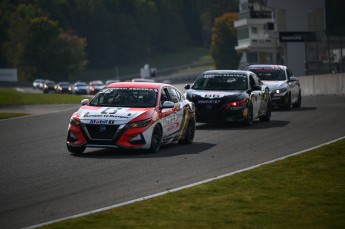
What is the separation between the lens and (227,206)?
11422 millimetres

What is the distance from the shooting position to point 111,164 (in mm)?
16406

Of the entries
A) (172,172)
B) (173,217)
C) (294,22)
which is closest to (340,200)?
(173,217)

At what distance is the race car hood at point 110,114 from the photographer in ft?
58.5

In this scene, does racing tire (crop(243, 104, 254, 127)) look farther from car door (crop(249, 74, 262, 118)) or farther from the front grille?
the front grille

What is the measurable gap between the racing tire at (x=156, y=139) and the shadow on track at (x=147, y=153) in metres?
0.11

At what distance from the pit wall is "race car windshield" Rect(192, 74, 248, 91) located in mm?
23911

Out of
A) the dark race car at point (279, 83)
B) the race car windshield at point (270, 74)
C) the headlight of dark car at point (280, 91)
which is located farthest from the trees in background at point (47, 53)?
the headlight of dark car at point (280, 91)

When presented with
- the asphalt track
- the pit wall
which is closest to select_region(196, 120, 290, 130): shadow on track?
the asphalt track

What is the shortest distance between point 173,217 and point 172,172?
4.54m

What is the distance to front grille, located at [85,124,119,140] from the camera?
58.4 ft

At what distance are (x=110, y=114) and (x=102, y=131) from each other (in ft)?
1.27

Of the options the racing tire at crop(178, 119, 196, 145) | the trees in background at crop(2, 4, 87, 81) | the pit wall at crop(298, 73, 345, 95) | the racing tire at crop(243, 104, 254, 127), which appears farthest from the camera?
the trees in background at crop(2, 4, 87, 81)

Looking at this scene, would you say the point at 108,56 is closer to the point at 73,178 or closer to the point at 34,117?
the point at 34,117

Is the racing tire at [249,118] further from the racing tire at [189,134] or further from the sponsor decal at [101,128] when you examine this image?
the sponsor decal at [101,128]
